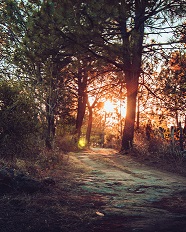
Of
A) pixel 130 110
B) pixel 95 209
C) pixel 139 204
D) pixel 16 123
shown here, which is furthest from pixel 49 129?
pixel 95 209

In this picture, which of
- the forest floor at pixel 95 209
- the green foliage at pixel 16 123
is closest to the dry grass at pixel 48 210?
the forest floor at pixel 95 209

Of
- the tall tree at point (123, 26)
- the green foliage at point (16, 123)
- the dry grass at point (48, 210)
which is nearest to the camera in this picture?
the dry grass at point (48, 210)

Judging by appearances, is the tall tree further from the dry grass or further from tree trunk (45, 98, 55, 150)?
the dry grass

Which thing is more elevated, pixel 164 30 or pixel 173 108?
pixel 164 30

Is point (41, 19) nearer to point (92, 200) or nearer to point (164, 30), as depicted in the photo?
point (164, 30)

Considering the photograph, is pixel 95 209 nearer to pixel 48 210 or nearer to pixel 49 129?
pixel 48 210

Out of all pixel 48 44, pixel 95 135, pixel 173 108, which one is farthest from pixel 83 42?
pixel 95 135

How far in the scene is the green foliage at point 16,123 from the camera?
603 cm

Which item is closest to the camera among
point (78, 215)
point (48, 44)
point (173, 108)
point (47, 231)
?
point (47, 231)

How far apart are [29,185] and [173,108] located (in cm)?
992

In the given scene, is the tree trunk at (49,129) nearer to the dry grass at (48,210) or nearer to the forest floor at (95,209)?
the forest floor at (95,209)

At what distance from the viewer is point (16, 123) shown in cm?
612

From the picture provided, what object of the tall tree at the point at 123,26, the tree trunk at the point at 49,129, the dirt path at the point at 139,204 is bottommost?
the dirt path at the point at 139,204

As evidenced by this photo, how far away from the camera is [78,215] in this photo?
3.16 metres
